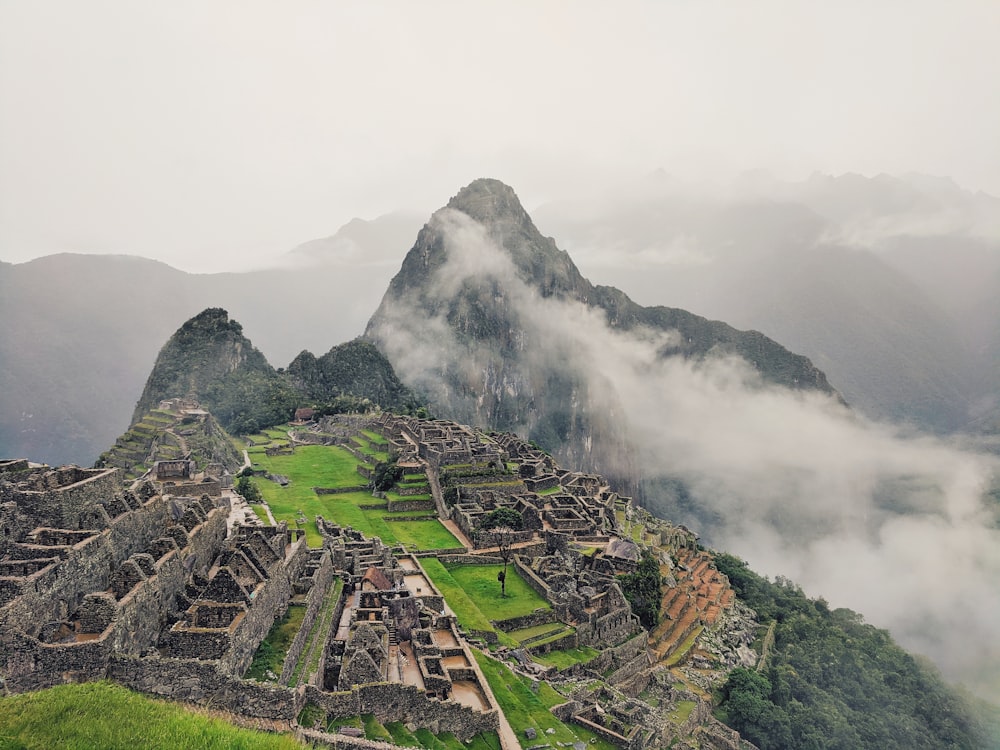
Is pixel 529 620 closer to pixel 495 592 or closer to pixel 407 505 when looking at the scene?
pixel 495 592

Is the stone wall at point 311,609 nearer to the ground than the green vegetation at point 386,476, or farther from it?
farther from it

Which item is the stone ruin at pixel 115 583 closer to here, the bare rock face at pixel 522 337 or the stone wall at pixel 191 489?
the stone wall at pixel 191 489

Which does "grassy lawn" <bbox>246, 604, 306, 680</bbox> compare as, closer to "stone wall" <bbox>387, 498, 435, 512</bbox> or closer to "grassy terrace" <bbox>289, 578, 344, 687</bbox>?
"grassy terrace" <bbox>289, 578, 344, 687</bbox>

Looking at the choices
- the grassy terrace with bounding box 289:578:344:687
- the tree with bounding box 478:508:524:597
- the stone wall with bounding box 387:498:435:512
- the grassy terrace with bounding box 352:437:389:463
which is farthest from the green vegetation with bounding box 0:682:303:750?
the grassy terrace with bounding box 352:437:389:463

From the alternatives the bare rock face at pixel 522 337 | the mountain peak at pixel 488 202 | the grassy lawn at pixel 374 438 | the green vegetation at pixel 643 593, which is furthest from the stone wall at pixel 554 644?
the mountain peak at pixel 488 202

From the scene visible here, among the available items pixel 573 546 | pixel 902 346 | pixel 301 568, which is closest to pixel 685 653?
pixel 573 546

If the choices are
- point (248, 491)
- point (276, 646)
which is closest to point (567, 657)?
point (276, 646)
